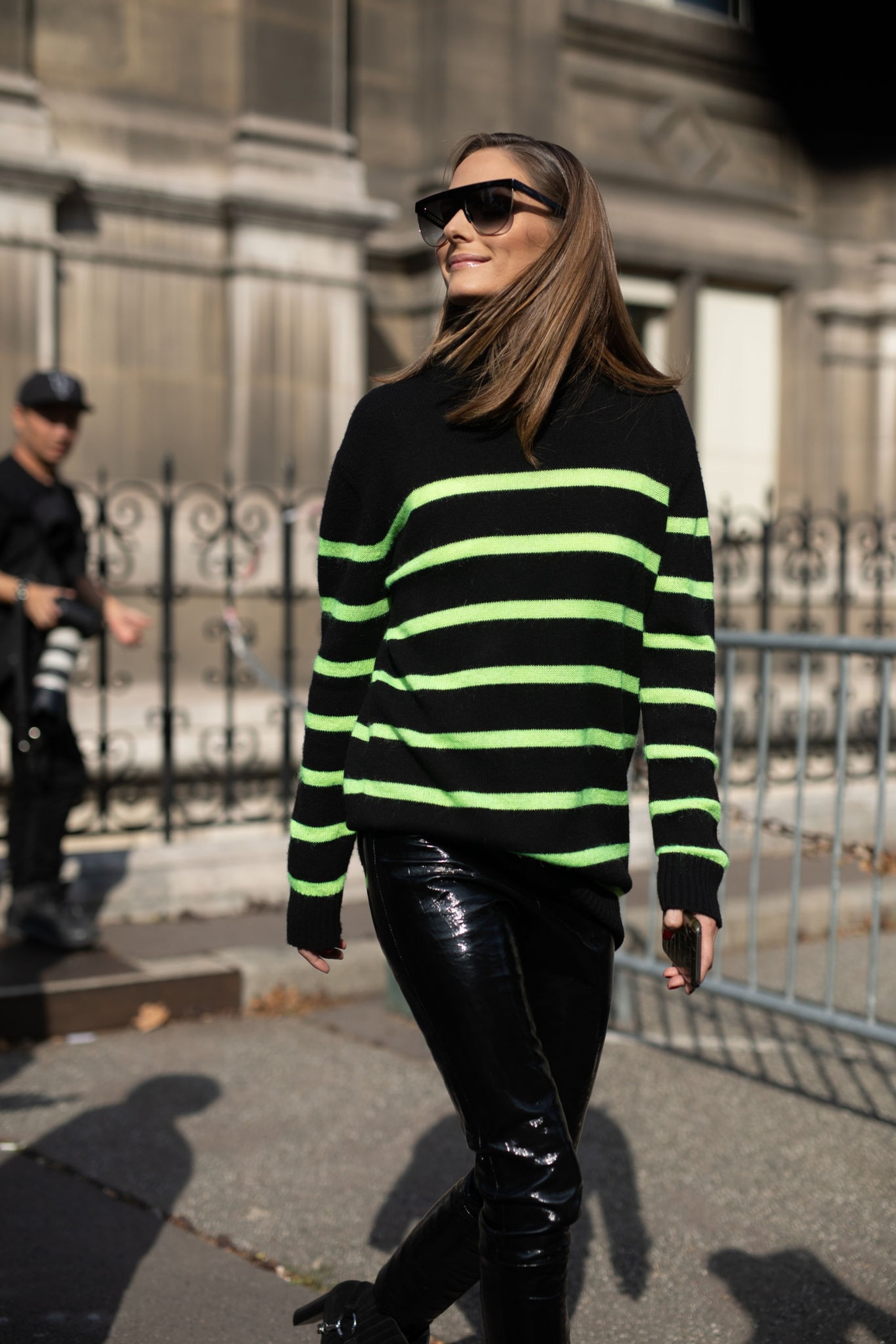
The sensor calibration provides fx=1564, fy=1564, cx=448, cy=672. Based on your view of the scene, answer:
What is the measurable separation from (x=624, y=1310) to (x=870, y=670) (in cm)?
800

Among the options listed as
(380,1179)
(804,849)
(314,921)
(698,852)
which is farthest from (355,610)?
(804,849)

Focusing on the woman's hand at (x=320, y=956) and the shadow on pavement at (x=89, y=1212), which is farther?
the shadow on pavement at (x=89, y=1212)

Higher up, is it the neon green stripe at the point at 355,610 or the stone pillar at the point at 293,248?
the stone pillar at the point at 293,248

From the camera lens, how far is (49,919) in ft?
19.0

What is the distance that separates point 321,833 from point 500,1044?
44 cm

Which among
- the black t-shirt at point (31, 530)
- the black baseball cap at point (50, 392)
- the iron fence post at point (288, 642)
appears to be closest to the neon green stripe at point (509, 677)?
the black t-shirt at point (31, 530)

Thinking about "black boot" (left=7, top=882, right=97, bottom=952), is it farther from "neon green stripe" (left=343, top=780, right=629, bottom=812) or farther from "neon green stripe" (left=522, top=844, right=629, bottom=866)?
"neon green stripe" (left=522, top=844, right=629, bottom=866)

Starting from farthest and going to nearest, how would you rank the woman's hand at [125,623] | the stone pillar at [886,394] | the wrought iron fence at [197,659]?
the stone pillar at [886,394] < the wrought iron fence at [197,659] < the woman's hand at [125,623]

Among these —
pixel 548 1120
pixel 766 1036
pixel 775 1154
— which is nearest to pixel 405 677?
pixel 548 1120

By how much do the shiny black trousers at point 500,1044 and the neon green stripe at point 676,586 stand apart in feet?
1.53

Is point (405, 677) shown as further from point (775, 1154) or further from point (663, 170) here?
point (663, 170)

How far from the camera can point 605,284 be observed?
243 cm

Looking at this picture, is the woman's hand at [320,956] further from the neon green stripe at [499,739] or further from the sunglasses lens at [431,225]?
the sunglasses lens at [431,225]

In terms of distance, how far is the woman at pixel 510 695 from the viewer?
7.39ft
